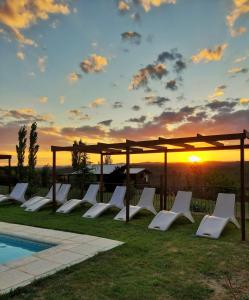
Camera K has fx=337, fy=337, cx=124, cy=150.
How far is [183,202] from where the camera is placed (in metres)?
10.7

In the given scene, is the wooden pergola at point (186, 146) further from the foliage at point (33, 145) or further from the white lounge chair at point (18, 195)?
the foliage at point (33, 145)

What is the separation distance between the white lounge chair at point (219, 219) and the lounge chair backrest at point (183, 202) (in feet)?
3.39

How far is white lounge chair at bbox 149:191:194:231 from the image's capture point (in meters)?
9.40

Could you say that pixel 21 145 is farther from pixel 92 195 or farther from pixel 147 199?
pixel 147 199

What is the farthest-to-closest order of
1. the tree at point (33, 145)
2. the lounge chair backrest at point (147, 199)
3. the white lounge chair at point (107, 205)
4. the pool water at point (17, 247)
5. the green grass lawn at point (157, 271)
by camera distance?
the tree at point (33, 145) < the lounge chair backrest at point (147, 199) < the white lounge chair at point (107, 205) < the pool water at point (17, 247) < the green grass lawn at point (157, 271)

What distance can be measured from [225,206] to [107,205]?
4.23 metres

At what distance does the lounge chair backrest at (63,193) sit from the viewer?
14.2 metres

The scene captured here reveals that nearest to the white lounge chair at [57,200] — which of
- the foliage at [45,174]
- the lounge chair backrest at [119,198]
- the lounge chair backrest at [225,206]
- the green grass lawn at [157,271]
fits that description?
the lounge chair backrest at [119,198]

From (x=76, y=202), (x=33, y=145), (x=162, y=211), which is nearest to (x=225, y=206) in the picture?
(x=162, y=211)

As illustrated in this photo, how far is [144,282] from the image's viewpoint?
5.17 meters

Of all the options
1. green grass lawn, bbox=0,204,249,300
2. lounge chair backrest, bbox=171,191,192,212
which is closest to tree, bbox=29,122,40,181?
lounge chair backrest, bbox=171,191,192,212

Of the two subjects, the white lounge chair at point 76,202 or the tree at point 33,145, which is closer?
the white lounge chair at point 76,202

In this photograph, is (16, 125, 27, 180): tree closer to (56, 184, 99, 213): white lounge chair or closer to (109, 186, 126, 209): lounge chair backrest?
(56, 184, 99, 213): white lounge chair

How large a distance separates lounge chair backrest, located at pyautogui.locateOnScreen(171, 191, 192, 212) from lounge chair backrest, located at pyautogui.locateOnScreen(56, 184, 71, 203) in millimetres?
5338
